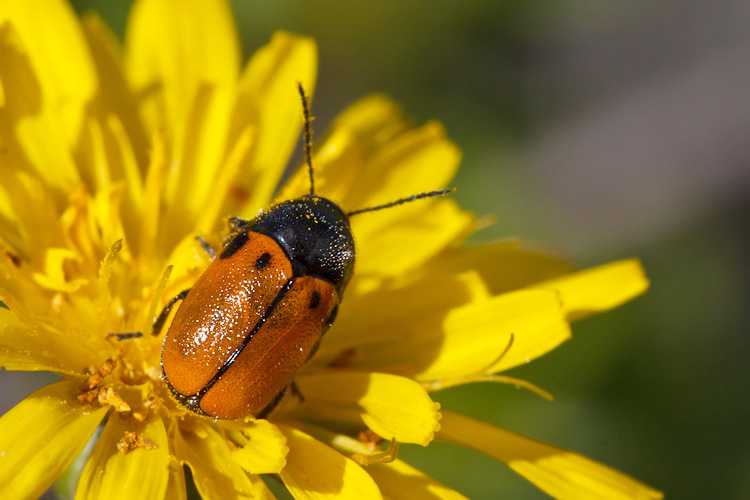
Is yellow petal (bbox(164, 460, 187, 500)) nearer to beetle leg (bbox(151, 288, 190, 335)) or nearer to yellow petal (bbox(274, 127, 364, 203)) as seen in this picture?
beetle leg (bbox(151, 288, 190, 335))

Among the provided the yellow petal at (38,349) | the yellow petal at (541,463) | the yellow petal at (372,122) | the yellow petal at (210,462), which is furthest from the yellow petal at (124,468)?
the yellow petal at (372,122)

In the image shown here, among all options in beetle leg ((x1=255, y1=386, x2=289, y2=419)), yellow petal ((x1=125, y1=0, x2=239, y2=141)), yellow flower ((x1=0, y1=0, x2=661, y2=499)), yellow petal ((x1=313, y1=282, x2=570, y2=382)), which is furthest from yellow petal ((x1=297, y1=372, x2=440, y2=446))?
yellow petal ((x1=125, y1=0, x2=239, y2=141))

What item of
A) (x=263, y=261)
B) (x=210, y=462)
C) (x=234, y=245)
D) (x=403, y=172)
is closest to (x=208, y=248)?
(x=234, y=245)

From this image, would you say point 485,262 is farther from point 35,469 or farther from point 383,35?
point 383,35

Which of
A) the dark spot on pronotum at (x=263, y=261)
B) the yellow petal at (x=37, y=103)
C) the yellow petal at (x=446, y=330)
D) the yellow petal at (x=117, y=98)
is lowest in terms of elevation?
the dark spot on pronotum at (x=263, y=261)

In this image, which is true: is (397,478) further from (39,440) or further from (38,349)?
(38,349)

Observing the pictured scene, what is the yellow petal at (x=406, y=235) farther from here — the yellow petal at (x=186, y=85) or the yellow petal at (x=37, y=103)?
the yellow petal at (x=37, y=103)

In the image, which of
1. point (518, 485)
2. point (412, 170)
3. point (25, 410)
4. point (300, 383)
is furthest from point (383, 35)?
point (25, 410)
